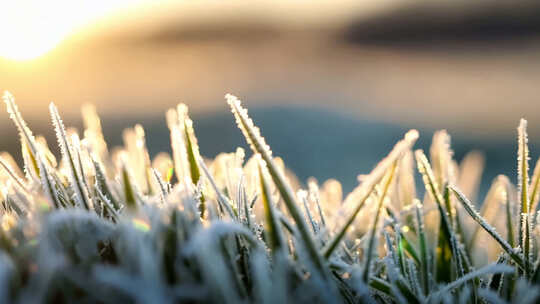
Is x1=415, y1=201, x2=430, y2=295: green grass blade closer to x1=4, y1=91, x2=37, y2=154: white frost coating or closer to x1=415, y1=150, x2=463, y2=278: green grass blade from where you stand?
x1=415, y1=150, x2=463, y2=278: green grass blade

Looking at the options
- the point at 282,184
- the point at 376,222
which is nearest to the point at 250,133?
the point at 282,184

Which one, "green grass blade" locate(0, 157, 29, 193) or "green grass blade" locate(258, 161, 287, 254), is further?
"green grass blade" locate(0, 157, 29, 193)

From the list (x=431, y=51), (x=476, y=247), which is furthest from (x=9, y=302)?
(x=431, y=51)

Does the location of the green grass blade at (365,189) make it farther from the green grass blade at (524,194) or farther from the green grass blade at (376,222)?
the green grass blade at (524,194)

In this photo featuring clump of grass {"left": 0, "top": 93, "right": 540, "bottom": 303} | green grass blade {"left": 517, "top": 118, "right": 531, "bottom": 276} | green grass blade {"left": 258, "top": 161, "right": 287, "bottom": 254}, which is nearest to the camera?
clump of grass {"left": 0, "top": 93, "right": 540, "bottom": 303}

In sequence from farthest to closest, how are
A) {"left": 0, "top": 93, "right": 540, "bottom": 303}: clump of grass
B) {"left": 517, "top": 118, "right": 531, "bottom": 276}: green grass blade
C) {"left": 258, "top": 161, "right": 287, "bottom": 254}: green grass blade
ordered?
{"left": 517, "top": 118, "right": 531, "bottom": 276}: green grass blade, {"left": 258, "top": 161, "right": 287, "bottom": 254}: green grass blade, {"left": 0, "top": 93, "right": 540, "bottom": 303}: clump of grass

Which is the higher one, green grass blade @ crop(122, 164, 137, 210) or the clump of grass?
green grass blade @ crop(122, 164, 137, 210)

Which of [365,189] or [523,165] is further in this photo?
[523,165]

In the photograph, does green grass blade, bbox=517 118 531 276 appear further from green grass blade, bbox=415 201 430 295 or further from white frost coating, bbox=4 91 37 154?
white frost coating, bbox=4 91 37 154

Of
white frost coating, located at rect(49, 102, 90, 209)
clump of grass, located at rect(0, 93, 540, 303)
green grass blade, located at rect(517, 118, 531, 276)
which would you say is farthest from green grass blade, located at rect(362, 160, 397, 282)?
white frost coating, located at rect(49, 102, 90, 209)

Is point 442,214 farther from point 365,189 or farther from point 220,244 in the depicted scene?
point 220,244

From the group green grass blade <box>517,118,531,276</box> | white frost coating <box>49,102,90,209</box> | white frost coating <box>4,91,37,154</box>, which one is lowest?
green grass blade <box>517,118,531,276</box>

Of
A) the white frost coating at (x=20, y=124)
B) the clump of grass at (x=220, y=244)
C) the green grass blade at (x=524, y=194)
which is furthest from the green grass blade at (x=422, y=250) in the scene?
the white frost coating at (x=20, y=124)

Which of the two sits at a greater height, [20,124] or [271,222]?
[20,124]
